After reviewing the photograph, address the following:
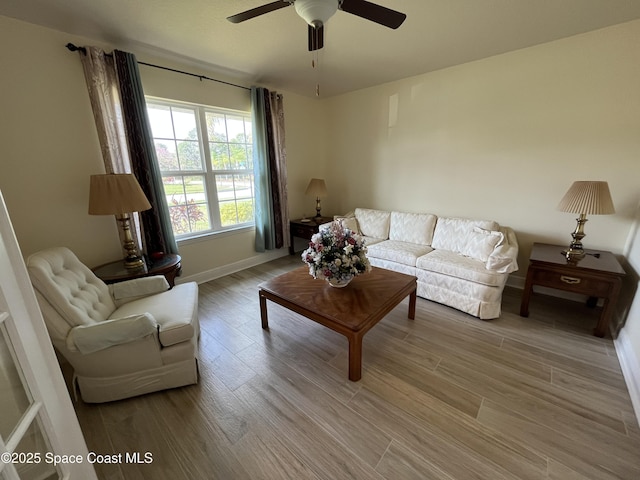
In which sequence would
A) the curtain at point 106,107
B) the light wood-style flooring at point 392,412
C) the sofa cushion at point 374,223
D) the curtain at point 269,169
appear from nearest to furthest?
the light wood-style flooring at point 392,412
the curtain at point 106,107
the curtain at point 269,169
the sofa cushion at point 374,223

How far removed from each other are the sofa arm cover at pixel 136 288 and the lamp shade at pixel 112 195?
0.56 meters

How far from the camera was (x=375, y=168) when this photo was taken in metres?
3.89

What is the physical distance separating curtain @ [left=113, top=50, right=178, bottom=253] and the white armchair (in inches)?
33.8

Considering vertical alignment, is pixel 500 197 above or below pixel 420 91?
below

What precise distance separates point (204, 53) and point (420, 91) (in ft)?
8.20

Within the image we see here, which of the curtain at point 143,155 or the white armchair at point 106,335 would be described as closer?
the white armchair at point 106,335

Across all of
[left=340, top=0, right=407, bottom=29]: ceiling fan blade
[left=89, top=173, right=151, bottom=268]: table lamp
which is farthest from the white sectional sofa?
[left=89, top=173, right=151, bottom=268]: table lamp

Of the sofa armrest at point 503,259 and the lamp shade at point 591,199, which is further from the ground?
the lamp shade at point 591,199

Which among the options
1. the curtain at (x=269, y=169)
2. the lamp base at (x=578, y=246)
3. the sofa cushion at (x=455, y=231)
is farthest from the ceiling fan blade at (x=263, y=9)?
the lamp base at (x=578, y=246)

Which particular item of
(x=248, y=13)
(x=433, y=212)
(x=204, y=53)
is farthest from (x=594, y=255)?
(x=204, y=53)

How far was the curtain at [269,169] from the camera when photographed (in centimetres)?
338

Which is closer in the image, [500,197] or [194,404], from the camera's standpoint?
[194,404]

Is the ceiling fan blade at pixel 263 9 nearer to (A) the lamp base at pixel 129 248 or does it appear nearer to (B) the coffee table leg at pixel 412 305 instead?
(A) the lamp base at pixel 129 248

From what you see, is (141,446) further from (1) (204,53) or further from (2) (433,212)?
(2) (433,212)
